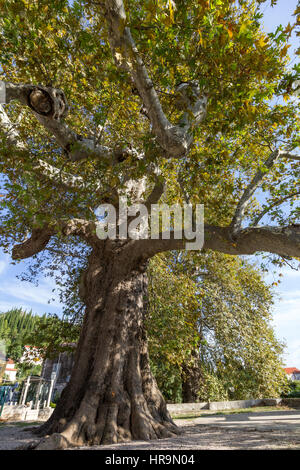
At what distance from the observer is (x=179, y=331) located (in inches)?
336

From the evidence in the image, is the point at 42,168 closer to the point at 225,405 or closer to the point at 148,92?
the point at 148,92

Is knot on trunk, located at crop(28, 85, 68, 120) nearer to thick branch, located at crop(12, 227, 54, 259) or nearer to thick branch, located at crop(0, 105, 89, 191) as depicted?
thick branch, located at crop(0, 105, 89, 191)

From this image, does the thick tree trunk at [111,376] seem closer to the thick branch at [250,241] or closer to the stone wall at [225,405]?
the thick branch at [250,241]

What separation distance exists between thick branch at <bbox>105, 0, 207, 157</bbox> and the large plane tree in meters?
0.02

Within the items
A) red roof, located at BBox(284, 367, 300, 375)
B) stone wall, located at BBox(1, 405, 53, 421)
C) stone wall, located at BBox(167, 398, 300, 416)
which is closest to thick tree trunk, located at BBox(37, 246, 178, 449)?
stone wall, located at BBox(1, 405, 53, 421)

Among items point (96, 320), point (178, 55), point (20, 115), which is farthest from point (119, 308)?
point (20, 115)

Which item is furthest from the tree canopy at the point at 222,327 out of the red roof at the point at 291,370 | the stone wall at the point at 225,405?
the red roof at the point at 291,370

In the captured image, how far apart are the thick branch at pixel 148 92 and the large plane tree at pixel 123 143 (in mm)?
18

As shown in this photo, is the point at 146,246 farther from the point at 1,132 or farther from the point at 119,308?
the point at 1,132

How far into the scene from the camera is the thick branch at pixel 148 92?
3.47m

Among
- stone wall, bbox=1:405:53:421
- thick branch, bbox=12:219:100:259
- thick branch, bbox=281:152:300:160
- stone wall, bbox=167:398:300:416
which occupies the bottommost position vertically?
stone wall, bbox=1:405:53:421

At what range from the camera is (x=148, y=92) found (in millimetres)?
4016

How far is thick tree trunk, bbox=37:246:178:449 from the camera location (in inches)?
182
